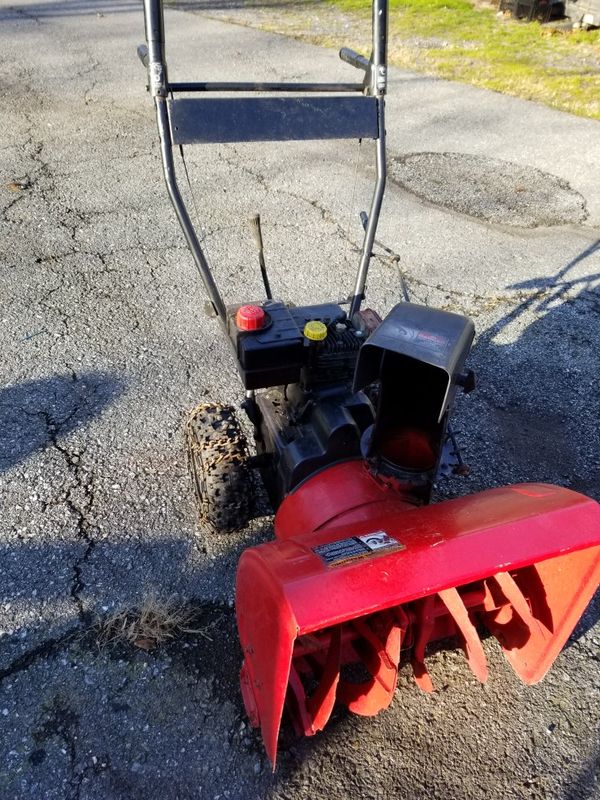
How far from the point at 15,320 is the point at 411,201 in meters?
3.32

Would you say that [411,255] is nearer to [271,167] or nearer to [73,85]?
[271,167]

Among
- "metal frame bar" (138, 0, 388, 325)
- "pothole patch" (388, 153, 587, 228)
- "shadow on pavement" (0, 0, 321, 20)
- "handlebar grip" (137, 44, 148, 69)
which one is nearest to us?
"metal frame bar" (138, 0, 388, 325)

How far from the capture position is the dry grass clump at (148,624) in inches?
90.4

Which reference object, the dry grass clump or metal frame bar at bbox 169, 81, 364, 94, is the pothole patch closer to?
metal frame bar at bbox 169, 81, 364, 94

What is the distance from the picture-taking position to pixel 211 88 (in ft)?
7.23

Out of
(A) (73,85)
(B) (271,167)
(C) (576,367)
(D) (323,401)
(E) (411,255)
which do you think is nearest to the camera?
(D) (323,401)

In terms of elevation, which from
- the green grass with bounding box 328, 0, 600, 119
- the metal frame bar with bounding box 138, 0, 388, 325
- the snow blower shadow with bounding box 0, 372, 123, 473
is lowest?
the snow blower shadow with bounding box 0, 372, 123, 473

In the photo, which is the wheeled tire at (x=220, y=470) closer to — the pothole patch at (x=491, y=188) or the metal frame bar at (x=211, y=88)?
the metal frame bar at (x=211, y=88)

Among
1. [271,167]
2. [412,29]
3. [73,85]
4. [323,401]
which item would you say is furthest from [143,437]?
[412,29]

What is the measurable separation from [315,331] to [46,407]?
1.76 metres

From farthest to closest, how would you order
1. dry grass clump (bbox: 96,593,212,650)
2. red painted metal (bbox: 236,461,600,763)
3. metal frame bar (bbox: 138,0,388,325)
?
dry grass clump (bbox: 96,593,212,650) → metal frame bar (bbox: 138,0,388,325) → red painted metal (bbox: 236,461,600,763)

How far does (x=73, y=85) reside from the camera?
777 centimetres

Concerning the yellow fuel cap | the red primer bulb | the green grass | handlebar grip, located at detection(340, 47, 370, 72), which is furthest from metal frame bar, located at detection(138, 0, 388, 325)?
the green grass

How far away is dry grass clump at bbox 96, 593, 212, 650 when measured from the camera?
229 cm
